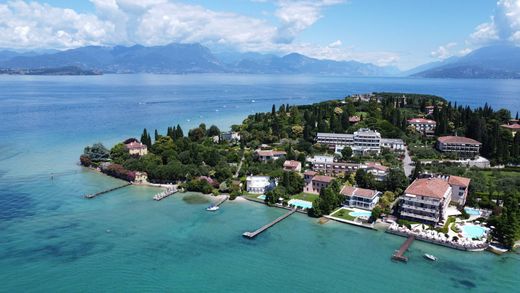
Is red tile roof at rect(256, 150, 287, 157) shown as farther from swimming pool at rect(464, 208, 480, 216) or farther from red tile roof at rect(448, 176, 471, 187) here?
swimming pool at rect(464, 208, 480, 216)

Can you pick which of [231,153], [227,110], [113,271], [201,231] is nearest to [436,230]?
[201,231]

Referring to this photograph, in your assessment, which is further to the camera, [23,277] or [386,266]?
[386,266]

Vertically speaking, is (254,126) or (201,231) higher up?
(254,126)

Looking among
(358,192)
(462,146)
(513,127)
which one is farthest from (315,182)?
(513,127)

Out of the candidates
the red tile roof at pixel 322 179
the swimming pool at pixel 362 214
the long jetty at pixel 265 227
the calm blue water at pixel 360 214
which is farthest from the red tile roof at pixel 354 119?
the long jetty at pixel 265 227

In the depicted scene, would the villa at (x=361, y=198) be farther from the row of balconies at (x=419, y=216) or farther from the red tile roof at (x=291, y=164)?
the red tile roof at (x=291, y=164)

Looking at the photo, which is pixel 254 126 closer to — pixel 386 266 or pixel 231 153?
pixel 231 153

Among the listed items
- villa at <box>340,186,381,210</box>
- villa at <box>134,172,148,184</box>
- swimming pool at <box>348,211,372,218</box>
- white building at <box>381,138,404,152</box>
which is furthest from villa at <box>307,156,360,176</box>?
villa at <box>134,172,148,184</box>

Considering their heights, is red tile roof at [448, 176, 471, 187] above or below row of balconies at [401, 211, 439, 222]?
above
